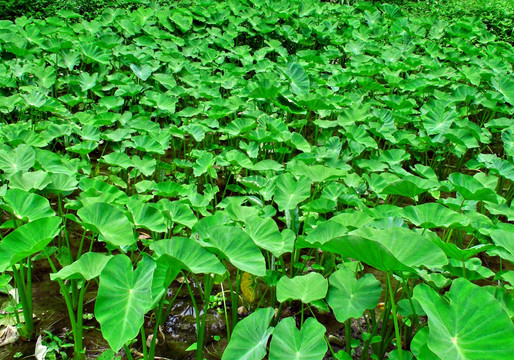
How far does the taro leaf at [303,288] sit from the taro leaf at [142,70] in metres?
2.71

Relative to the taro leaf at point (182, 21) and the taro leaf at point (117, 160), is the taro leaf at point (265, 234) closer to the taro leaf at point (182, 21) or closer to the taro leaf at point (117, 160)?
the taro leaf at point (117, 160)

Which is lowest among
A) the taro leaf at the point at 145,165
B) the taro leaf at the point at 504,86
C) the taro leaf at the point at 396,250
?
the taro leaf at the point at 145,165

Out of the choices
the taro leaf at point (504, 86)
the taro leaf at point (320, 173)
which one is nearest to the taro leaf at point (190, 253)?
the taro leaf at point (320, 173)

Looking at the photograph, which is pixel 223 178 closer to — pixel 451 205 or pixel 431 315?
pixel 451 205

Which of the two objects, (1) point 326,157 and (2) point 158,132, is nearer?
(1) point 326,157

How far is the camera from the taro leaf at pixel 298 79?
3.78 m

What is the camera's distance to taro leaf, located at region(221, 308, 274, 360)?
60.2 inches

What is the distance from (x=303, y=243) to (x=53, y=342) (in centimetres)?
124

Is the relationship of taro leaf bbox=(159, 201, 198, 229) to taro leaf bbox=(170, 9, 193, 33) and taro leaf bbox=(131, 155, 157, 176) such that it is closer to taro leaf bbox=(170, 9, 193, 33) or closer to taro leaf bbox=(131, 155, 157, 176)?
taro leaf bbox=(131, 155, 157, 176)

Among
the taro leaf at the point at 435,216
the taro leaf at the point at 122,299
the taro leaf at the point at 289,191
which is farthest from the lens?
the taro leaf at the point at 289,191

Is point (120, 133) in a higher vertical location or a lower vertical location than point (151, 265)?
lower

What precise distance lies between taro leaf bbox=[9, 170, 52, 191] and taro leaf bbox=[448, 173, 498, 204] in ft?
6.92

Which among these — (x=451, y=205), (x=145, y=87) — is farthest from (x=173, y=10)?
(x=451, y=205)

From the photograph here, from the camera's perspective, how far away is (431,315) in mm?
1336
